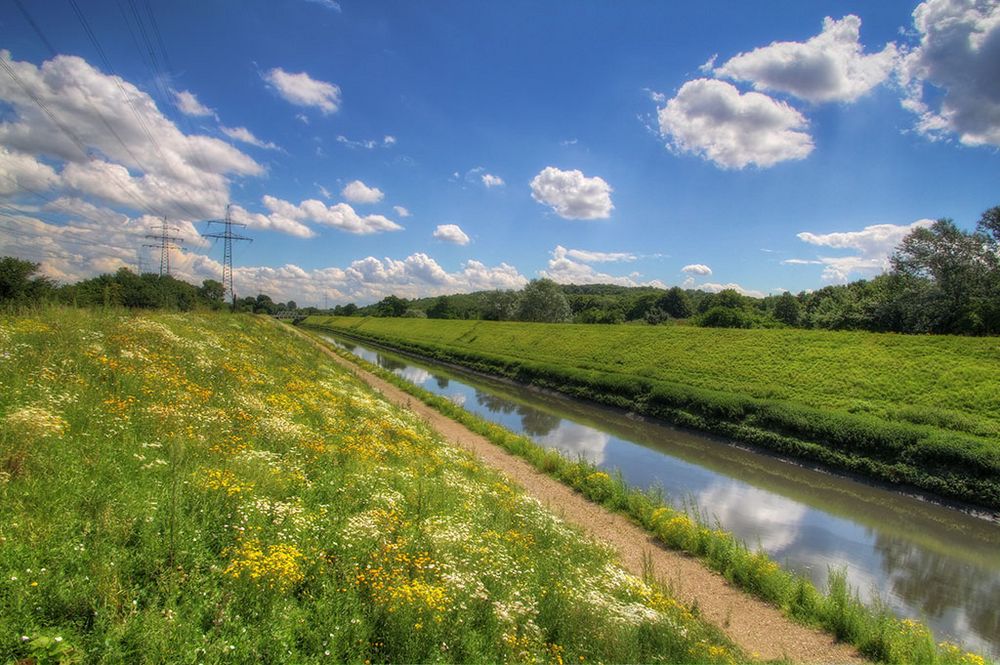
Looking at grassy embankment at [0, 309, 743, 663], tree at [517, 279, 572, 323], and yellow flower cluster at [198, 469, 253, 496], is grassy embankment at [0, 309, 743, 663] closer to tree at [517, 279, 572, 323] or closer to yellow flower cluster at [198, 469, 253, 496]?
yellow flower cluster at [198, 469, 253, 496]

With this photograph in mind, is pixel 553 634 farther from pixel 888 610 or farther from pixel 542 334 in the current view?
pixel 542 334

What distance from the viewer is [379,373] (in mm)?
40438

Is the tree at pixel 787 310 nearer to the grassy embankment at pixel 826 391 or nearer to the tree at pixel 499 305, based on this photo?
the tree at pixel 499 305


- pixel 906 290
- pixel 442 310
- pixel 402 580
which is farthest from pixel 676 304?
pixel 402 580

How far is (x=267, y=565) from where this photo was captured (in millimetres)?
5109

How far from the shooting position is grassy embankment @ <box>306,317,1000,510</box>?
60.4 feet

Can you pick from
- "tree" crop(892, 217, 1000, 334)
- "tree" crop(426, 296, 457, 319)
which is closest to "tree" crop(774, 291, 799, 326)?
"tree" crop(892, 217, 1000, 334)

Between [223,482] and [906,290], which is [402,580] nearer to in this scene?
[223,482]

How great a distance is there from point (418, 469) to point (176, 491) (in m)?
6.05

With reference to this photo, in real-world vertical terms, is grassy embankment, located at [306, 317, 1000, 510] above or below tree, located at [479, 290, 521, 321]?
below

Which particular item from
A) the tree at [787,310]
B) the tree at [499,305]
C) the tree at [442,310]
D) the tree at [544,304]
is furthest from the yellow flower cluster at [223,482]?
the tree at [442,310]

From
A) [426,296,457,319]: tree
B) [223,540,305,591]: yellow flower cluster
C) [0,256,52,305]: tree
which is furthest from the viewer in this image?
[426,296,457,319]: tree

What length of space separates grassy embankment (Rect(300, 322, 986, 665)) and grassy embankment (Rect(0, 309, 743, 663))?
285 cm

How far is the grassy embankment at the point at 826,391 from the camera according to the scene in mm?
18422
